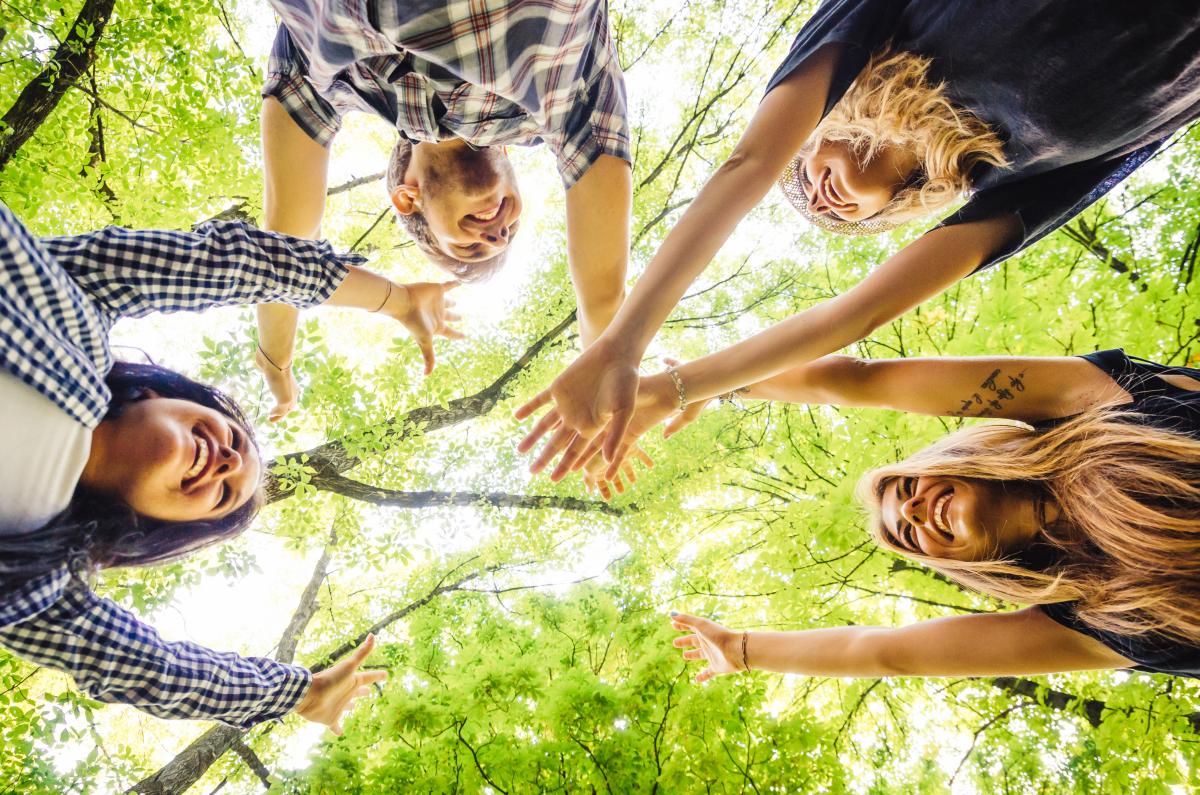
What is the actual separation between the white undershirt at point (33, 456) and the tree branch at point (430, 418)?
8.83 feet

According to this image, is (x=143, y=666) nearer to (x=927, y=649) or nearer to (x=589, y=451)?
(x=589, y=451)

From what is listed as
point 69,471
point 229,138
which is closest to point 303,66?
point 69,471

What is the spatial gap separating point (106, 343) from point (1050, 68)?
281 centimetres

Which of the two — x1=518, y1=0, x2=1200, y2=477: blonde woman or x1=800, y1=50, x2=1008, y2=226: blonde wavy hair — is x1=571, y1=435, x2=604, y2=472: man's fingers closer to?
x1=518, y1=0, x2=1200, y2=477: blonde woman

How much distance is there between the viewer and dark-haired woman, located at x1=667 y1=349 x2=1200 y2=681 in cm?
151

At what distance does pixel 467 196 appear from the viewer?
2098mm

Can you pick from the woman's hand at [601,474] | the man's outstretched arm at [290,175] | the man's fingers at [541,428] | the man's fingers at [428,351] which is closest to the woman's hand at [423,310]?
the man's fingers at [428,351]

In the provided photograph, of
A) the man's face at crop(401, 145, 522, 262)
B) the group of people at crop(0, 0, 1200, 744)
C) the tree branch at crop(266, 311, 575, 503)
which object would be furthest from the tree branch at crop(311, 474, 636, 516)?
the man's face at crop(401, 145, 522, 262)

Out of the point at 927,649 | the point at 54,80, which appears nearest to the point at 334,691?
the point at 927,649

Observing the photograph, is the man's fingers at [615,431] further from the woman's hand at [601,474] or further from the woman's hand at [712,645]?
the woman's hand at [712,645]

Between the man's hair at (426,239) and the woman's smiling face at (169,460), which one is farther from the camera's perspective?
the man's hair at (426,239)

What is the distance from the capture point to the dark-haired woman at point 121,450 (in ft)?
4.08

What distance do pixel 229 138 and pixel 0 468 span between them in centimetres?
362

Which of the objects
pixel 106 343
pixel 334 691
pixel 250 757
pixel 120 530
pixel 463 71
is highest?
pixel 463 71
